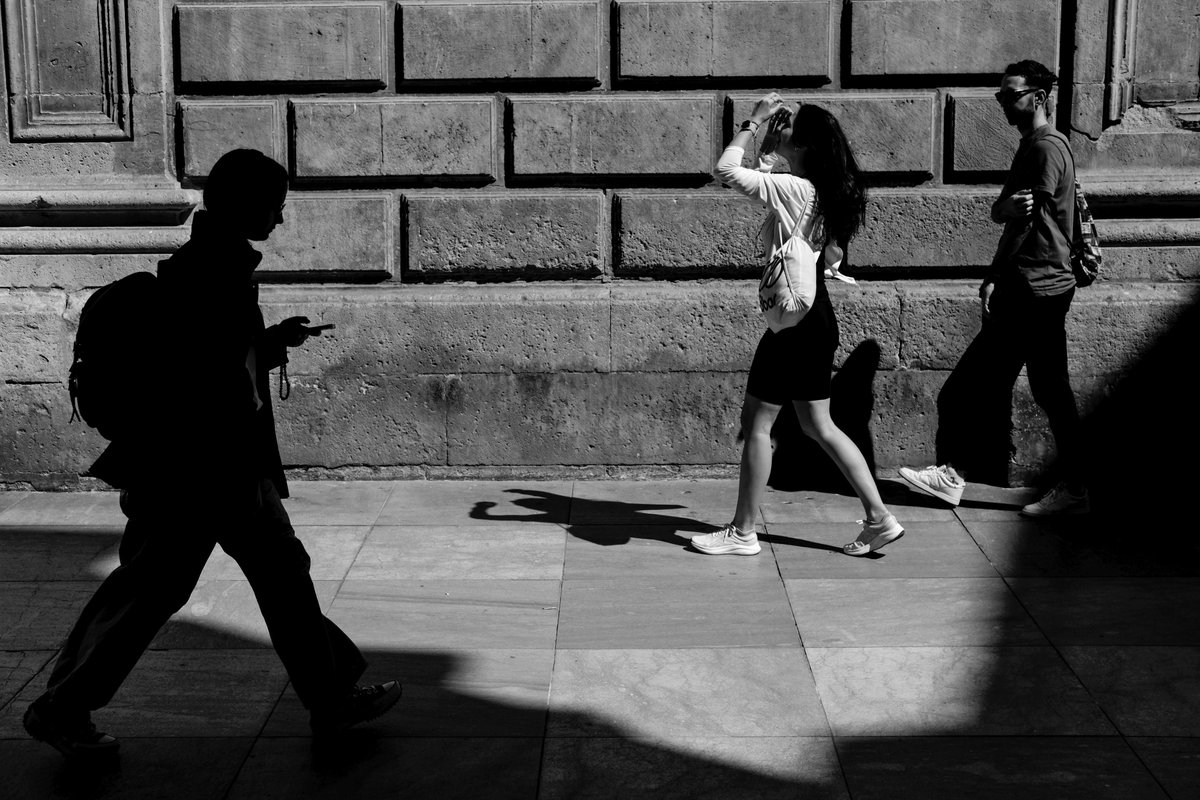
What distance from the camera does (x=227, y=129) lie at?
661 cm

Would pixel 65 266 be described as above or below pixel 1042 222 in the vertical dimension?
below

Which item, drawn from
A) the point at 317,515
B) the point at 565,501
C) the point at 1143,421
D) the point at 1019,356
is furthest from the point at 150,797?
the point at 1143,421

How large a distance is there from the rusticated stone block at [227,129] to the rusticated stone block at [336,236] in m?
0.30

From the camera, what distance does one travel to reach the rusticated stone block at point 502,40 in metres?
6.48

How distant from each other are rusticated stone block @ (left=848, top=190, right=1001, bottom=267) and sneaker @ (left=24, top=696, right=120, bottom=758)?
4276mm

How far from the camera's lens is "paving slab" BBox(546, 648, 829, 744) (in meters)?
3.92

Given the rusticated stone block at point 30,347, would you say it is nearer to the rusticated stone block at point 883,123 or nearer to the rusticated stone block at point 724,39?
the rusticated stone block at point 724,39

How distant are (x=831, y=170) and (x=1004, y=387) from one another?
1.70 m

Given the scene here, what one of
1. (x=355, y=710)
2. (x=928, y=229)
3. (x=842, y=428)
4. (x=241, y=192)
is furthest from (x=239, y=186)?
(x=928, y=229)

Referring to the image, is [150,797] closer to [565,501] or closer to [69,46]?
[565,501]

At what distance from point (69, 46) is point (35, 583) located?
9.31ft

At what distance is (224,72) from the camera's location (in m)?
6.56

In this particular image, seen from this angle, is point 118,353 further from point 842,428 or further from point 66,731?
point 842,428

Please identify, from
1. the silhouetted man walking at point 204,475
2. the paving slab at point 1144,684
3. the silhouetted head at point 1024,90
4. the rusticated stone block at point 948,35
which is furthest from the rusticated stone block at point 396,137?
the paving slab at point 1144,684
